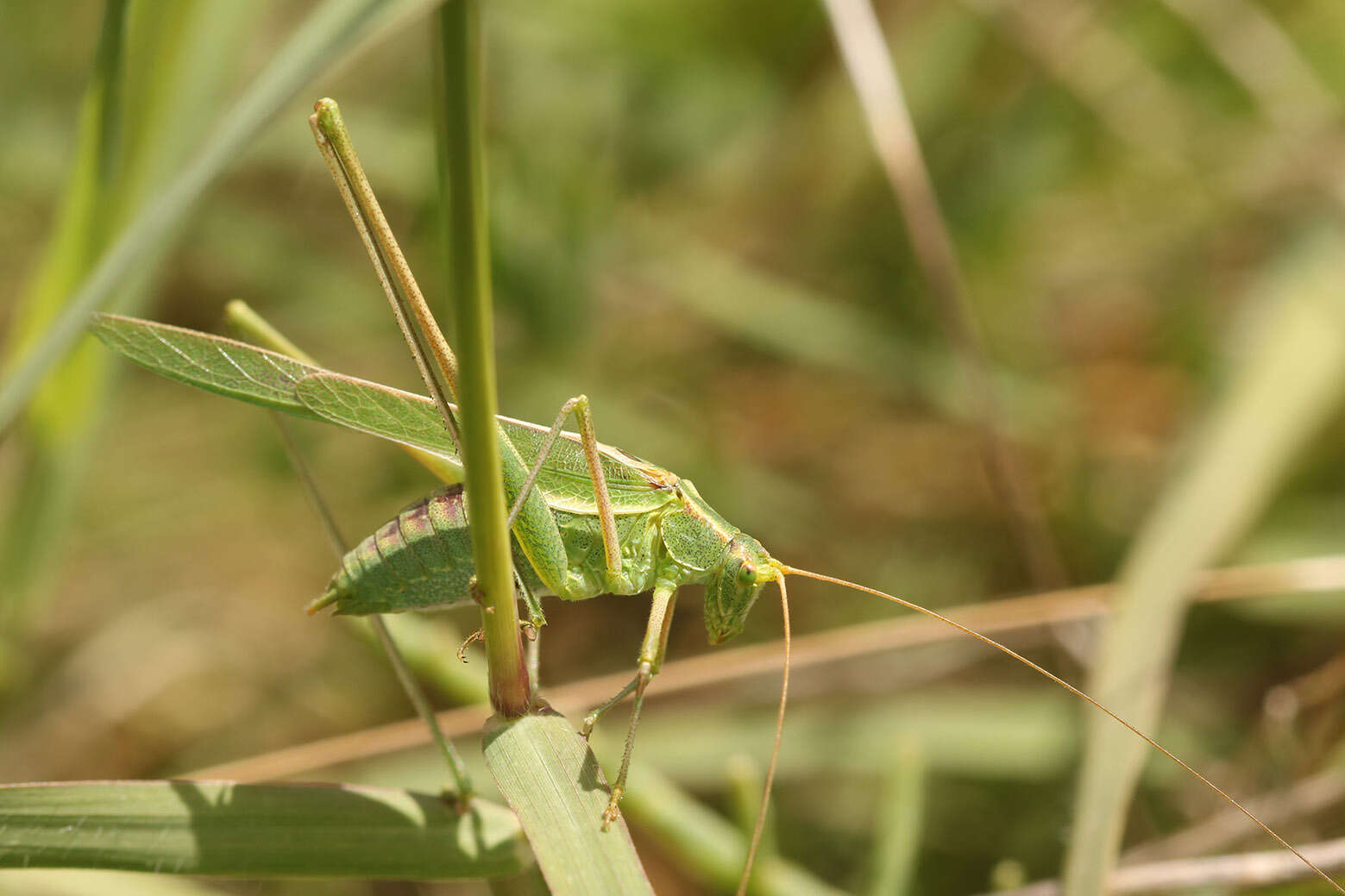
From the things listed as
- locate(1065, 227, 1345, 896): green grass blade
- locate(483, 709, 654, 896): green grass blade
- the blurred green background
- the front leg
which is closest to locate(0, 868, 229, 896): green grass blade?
the blurred green background

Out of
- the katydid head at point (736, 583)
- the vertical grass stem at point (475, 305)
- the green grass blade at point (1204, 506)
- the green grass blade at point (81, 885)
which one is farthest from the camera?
the green grass blade at point (81, 885)

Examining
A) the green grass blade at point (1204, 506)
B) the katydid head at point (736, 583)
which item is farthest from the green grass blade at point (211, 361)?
the green grass blade at point (1204, 506)

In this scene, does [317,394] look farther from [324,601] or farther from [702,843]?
[702,843]

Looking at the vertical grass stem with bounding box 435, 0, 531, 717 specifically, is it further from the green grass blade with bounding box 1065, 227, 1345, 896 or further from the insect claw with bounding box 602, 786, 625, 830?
the green grass blade with bounding box 1065, 227, 1345, 896

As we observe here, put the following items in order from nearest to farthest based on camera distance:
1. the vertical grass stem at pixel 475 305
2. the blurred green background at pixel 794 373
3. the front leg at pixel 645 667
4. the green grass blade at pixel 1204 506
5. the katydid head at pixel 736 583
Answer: the vertical grass stem at pixel 475 305 < the front leg at pixel 645 667 < the green grass blade at pixel 1204 506 < the katydid head at pixel 736 583 < the blurred green background at pixel 794 373

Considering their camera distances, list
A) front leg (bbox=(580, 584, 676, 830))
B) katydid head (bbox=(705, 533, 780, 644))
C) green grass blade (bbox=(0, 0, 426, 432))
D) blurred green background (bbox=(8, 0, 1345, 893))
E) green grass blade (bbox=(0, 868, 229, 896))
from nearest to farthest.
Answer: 1. green grass blade (bbox=(0, 0, 426, 432))
2. front leg (bbox=(580, 584, 676, 830))
3. katydid head (bbox=(705, 533, 780, 644))
4. green grass blade (bbox=(0, 868, 229, 896))
5. blurred green background (bbox=(8, 0, 1345, 893))

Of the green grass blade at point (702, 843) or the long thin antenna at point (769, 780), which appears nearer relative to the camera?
the long thin antenna at point (769, 780)

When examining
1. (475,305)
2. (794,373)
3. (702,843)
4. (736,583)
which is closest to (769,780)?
(736,583)

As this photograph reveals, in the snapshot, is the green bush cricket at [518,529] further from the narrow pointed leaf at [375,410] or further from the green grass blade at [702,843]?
the green grass blade at [702,843]
